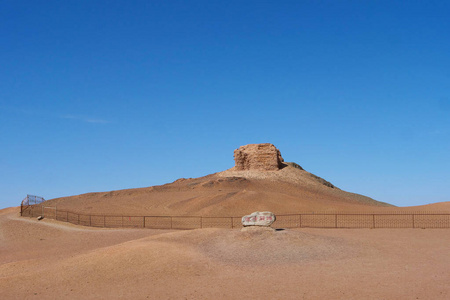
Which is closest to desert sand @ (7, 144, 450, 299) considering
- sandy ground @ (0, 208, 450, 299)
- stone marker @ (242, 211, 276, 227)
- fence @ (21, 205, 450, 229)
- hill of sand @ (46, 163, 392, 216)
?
sandy ground @ (0, 208, 450, 299)

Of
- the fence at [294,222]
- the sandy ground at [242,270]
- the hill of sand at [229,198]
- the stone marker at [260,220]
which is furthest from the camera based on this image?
the hill of sand at [229,198]

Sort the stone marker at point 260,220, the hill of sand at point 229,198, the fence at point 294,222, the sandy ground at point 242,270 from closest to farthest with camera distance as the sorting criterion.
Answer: the sandy ground at point 242,270
the stone marker at point 260,220
the fence at point 294,222
the hill of sand at point 229,198

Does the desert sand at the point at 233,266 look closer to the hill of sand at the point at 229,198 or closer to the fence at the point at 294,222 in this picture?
the fence at the point at 294,222

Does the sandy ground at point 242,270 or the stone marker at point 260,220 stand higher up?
the stone marker at point 260,220

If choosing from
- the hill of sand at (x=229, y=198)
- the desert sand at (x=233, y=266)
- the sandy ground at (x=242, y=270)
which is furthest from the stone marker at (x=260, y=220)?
the hill of sand at (x=229, y=198)

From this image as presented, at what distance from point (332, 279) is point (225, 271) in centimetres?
478

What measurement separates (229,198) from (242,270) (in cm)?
4453

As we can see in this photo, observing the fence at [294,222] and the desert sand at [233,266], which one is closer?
the desert sand at [233,266]

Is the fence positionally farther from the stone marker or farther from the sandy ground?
the stone marker

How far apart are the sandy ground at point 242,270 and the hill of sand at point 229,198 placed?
31.5 m

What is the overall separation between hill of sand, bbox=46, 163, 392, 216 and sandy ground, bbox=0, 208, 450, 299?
3151 centimetres

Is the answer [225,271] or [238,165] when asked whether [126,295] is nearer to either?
[225,271]

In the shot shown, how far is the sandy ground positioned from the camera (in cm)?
1655

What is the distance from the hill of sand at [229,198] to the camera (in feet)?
200
